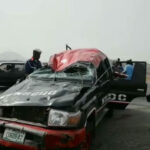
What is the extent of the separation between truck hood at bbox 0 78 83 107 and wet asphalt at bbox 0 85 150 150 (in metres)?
1.31

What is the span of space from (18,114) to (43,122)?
16.8 inches

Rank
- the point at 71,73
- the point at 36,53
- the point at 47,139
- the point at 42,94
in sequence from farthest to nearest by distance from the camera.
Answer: the point at 36,53 < the point at 71,73 < the point at 42,94 < the point at 47,139

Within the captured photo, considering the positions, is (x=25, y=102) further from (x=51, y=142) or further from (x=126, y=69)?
(x=126, y=69)

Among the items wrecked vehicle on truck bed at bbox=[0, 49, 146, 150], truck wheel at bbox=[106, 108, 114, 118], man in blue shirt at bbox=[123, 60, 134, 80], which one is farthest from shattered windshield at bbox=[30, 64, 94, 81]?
man in blue shirt at bbox=[123, 60, 134, 80]

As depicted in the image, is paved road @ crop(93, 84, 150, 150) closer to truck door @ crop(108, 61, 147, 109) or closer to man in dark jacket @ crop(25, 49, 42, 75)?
truck door @ crop(108, 61, 147, 109)

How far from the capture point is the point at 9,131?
4.80m

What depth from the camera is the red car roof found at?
22.6 feet

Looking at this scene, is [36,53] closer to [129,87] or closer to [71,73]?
[71,73]

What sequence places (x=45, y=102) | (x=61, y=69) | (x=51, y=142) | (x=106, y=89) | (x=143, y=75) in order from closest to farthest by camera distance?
1. (x=51, y=142)
2. (x=45, y=102)
3. (x=61, y=69)
4. (x=106, y=89)
5. (x=143, y=75)

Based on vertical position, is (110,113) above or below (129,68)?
below

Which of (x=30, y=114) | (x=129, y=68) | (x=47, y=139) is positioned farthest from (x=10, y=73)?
(x=47, y=139)

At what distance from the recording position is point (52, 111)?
481 cm

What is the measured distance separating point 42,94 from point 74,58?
6.77 ft

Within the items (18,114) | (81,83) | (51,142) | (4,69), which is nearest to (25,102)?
(18,114)
